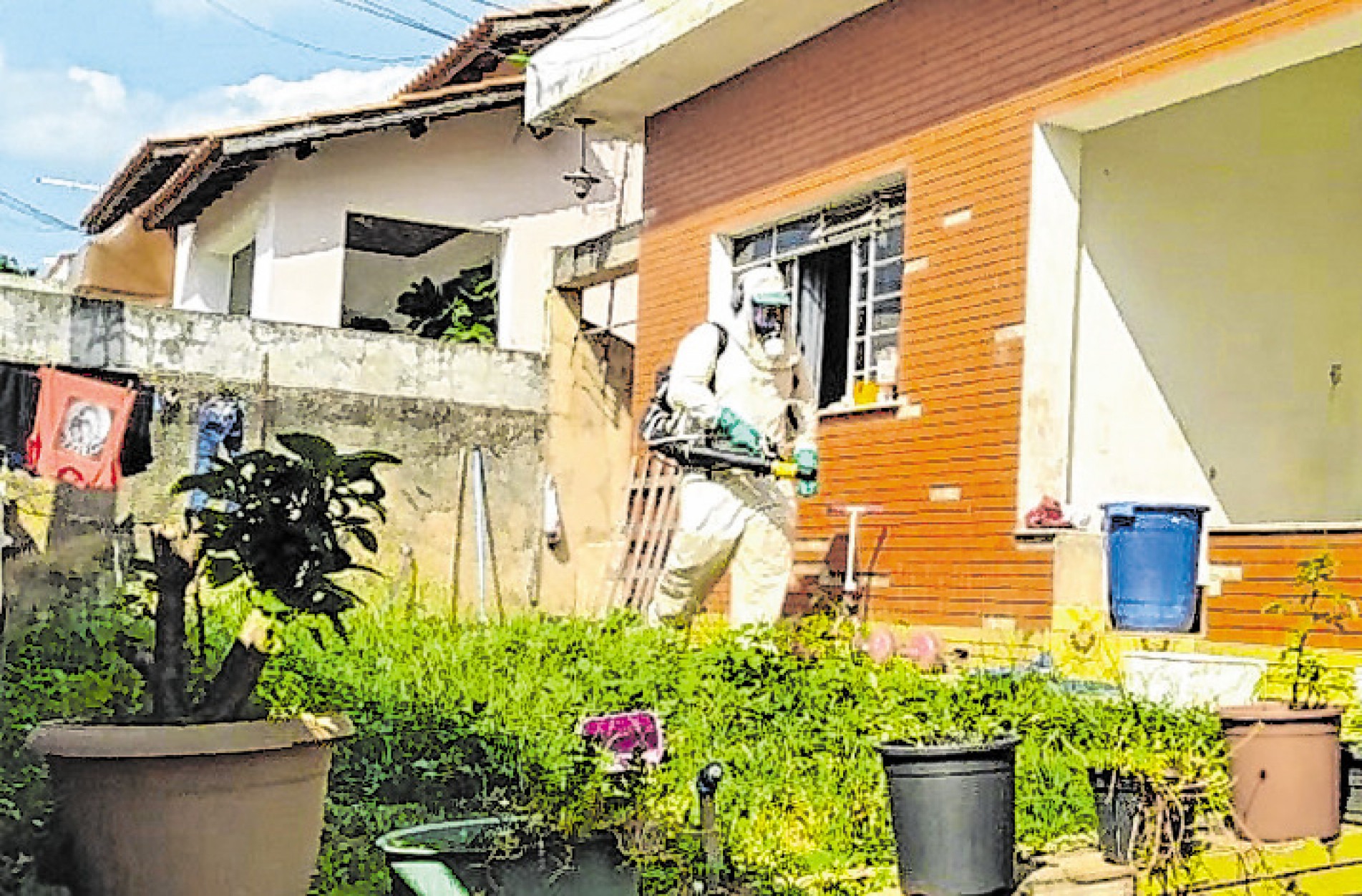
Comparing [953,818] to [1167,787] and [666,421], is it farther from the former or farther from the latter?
[666,421]

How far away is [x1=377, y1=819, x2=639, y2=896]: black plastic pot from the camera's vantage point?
10.3 ft

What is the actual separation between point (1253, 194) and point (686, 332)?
3.78 metres

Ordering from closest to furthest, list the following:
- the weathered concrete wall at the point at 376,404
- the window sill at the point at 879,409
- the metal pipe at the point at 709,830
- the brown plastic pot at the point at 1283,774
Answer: the metal pipe at the point at 709,830
the brown plastic pot at the point at 1283,774
the window sill at the point at 879,409
the weathered concrete wall at the point at 376,404

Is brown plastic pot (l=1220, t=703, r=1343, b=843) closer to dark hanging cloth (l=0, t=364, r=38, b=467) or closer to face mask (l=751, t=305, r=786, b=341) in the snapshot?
face mask (l=751, t=305, r=786, b=341)

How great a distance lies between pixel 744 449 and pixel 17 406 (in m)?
5.01

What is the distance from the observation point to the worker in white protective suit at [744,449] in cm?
770

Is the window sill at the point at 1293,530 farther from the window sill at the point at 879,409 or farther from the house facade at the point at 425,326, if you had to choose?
the house facade at the point at 425,326

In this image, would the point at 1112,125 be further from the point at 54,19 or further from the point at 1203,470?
the point at 54,19

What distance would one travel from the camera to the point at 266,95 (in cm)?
2625

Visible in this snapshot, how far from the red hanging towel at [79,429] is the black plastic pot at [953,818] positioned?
7399 millimetres

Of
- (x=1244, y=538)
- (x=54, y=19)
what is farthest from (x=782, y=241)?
(x=54, y=19)

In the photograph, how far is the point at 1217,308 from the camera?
325 inches

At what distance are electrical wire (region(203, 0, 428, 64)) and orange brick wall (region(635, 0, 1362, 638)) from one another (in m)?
3.17

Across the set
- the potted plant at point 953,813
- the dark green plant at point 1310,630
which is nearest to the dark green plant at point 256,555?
the potted plant at point 953,813
